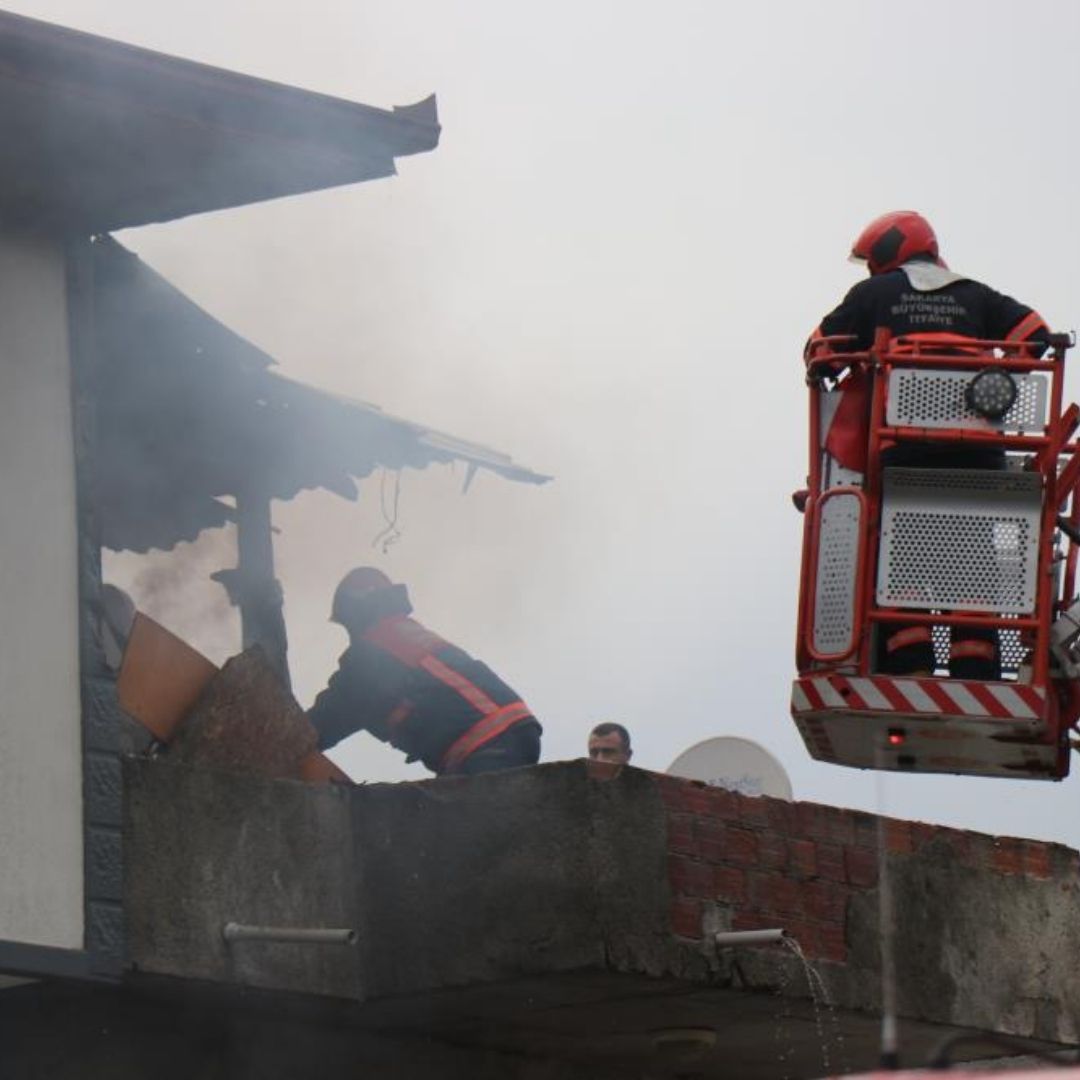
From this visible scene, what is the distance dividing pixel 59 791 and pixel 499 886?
1494mm

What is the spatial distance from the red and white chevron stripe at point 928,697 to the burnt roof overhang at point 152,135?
226cm

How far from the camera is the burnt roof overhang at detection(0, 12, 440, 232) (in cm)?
913

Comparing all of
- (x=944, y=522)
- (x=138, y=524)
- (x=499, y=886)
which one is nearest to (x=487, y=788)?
(x=499, y=886)

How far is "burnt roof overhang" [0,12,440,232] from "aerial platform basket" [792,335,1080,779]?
1772 millimetres

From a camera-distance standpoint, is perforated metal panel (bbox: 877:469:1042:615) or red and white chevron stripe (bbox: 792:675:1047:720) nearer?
red and white chevron stripe (bbox: 792:675:1047:720)

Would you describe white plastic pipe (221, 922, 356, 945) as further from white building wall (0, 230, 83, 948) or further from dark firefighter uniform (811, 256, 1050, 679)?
dark firefighter uniform (811, 256, 1050, 679)

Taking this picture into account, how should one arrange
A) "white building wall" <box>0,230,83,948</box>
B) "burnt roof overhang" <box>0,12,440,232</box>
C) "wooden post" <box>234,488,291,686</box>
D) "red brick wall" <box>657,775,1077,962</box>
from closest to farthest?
"burnt roof overhang" <box>0,12,440,232</box> < "white building wall" <box>0,230,83,948</box> < "red brick wall" <box>657,775,1077,962</box> < "wooden post" <box>234,488,291,686</box>

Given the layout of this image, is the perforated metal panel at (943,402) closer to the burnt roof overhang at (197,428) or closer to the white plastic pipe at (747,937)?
the white plastic pipe at (747,937)

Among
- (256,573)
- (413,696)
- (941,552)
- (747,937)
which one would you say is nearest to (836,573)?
(941,552)

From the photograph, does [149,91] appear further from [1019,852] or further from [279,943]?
[1019,852]

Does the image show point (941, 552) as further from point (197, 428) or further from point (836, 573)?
point (197, 428)

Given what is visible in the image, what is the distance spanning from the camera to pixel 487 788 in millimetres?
9945

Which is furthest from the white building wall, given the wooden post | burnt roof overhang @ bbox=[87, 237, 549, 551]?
the wooden post

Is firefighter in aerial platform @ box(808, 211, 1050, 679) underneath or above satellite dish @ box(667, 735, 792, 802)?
above
